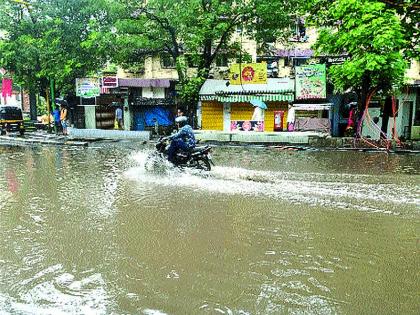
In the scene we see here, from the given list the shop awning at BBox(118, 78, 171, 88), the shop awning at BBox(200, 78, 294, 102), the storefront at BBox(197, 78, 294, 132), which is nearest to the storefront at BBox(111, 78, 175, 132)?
the shop awning at BBox(118, 78, 171, 88)

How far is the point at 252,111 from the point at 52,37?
1320 centimetres

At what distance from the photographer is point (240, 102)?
27922 mm

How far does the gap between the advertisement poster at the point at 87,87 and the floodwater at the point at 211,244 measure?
574 inches

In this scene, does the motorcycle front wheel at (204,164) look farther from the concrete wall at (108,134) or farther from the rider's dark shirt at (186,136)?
the concrete wall at (108,134)

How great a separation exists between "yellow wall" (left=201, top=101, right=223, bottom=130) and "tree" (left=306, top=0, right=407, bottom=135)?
11368 millimetres

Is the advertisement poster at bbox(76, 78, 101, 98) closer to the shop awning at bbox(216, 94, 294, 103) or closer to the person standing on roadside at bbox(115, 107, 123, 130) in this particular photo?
the person standing on roadside at bbox(115, 107, 123, 130)

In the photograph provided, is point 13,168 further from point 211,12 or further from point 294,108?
point 294,108

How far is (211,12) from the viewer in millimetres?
21203

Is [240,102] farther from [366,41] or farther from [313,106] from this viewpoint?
[366,41]

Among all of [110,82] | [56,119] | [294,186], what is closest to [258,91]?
[110,82]

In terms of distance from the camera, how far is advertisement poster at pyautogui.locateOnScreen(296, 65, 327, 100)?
2208 centimetres

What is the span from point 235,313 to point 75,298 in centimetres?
171

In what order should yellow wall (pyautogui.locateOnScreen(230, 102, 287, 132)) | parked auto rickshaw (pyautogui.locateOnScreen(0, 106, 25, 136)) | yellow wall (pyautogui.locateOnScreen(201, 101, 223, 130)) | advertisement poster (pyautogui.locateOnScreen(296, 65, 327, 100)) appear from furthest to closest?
yellow wall (pyautogui.locateOnScreen(201, 101, 223, 130)) < yellow wall (pyautogui.locateOnScreen(230, 102, 287, 132)) < parked auto rickshaw (pyautogui.locateOnScreen(0, 106, 25, 136)) < advertisement poster (pyautogui.locateOnScreen(296, 65, 327, 100))

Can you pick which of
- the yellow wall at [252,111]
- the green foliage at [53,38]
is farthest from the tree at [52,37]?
the yellow wall at [252,111]
